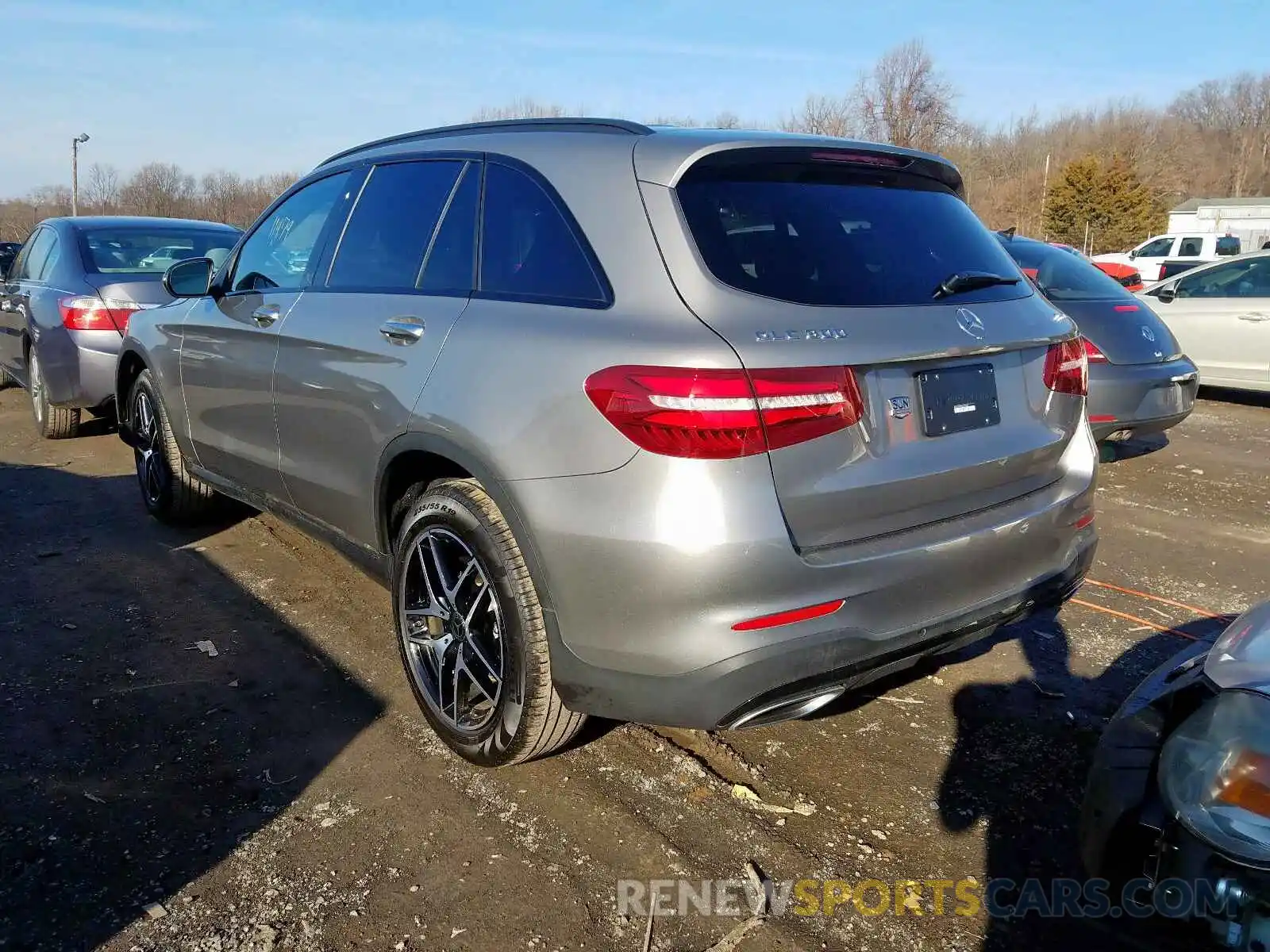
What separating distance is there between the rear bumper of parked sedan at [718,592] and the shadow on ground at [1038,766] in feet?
1.73

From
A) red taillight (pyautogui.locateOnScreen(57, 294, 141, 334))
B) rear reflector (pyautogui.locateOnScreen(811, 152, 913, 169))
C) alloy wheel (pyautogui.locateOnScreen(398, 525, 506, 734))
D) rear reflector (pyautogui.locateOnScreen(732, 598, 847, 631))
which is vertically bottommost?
alloy wheel (pyautogui.locateOnScreen(398, 525, 506, 734))

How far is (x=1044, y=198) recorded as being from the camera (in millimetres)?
54250

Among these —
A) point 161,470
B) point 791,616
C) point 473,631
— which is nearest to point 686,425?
point 791,616

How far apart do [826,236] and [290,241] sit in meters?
2.39

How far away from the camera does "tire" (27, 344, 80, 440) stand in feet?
23.5

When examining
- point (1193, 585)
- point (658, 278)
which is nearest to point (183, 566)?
point (658, 278)

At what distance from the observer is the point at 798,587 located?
85.9 inches

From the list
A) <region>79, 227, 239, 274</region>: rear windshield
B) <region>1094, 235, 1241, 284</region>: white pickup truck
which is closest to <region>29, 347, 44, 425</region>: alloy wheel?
<region>79, 227, 239, 274</region>: rear windshield

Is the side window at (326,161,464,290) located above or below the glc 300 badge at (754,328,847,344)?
above

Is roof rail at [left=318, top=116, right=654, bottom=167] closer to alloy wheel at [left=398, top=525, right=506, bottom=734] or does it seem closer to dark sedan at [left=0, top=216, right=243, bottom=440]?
alloy wheel at [left=398, top=525, right=506, bottom=734]

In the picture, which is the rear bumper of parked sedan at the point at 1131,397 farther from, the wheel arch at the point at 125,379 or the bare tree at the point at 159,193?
the bare tree at the point at 159,193

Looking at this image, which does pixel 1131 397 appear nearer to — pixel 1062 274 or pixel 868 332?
pixel 1062 274

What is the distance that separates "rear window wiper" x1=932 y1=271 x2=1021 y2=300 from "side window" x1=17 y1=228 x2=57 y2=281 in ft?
23.1

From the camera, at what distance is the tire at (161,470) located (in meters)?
4.81
